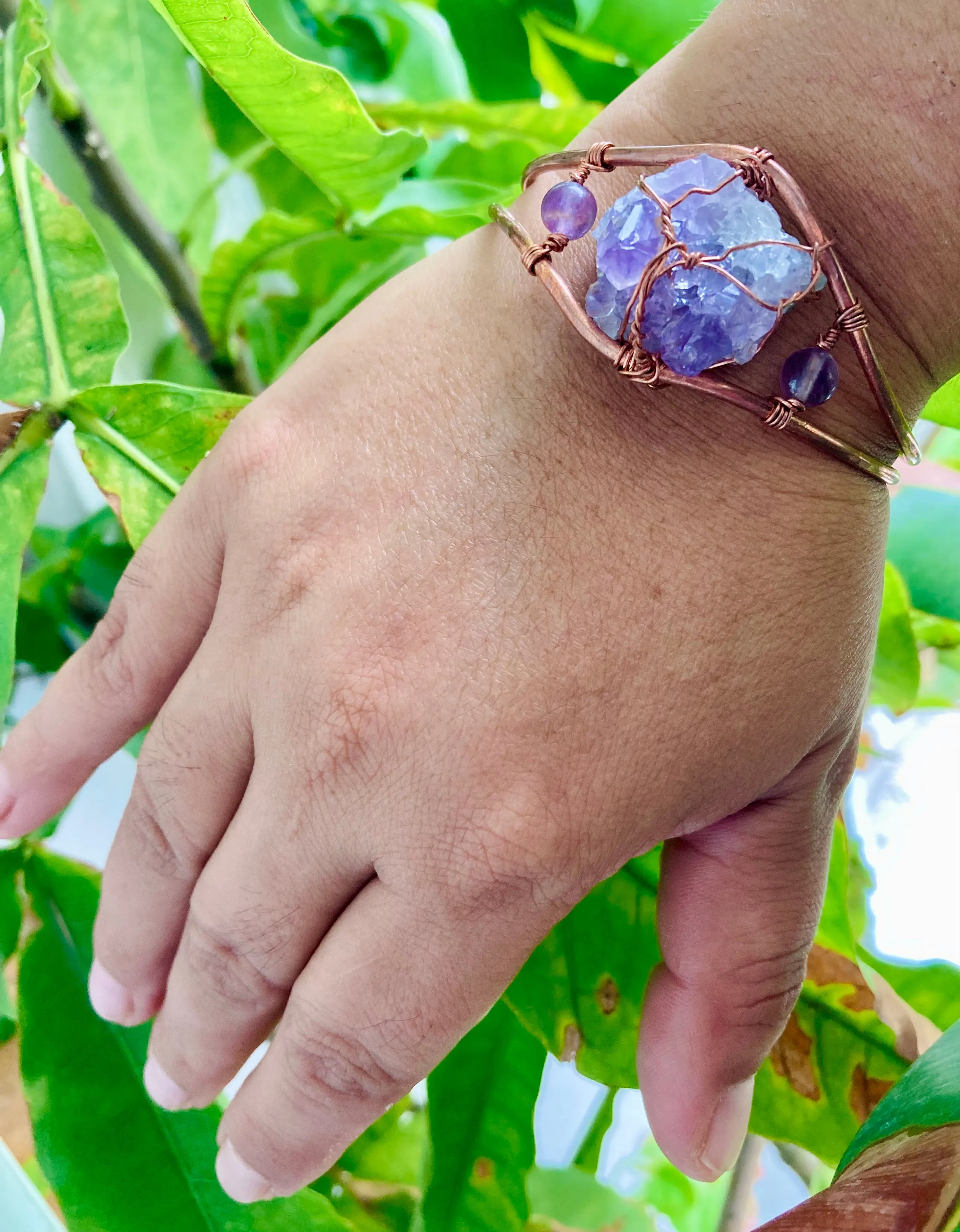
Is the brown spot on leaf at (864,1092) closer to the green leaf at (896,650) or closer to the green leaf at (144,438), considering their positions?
the green leaf at (896,650)

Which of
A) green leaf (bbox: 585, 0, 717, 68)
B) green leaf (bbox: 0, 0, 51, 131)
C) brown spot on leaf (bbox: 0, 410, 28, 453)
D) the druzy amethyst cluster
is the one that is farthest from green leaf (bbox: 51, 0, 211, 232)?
the druzy amethyst cluster

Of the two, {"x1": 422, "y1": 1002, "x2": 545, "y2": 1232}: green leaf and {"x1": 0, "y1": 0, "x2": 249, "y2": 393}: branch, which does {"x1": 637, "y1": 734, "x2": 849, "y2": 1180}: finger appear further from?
{"x1": 0, "y1": 0, "x2": 249, "y2": 393}: branch

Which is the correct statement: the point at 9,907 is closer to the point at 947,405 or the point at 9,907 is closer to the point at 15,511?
the point at 15,511

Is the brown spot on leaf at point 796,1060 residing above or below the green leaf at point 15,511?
below

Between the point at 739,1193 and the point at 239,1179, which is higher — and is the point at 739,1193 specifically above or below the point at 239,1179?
below

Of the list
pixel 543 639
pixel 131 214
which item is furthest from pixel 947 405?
pixel 131 214

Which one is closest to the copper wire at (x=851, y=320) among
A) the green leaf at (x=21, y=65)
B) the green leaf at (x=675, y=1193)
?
the green leaf at (x=21, y=65)

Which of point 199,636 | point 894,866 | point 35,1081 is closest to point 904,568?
point 894,866
